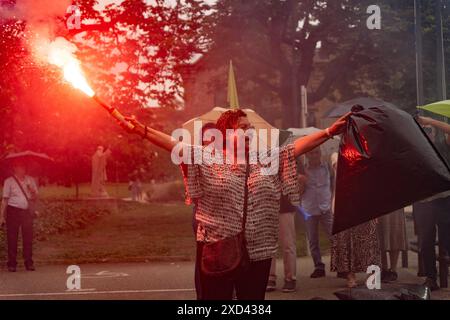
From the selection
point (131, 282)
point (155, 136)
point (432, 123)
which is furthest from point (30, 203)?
point (155, 136)

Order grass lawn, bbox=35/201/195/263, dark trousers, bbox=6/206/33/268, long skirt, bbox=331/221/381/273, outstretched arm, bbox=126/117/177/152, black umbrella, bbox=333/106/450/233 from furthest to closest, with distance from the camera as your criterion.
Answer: grass lawn, bbox=35/201/195/263 < dark trousers, bbox=6/206/33/268 < long skirt, bbox=331/221/381/273 < black umbrella, bbox=333/106/450/233 < outstretched arm, bbox=126/117/177/152

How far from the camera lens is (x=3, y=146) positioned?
1900cm

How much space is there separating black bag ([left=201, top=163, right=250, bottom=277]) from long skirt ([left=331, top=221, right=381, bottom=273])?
4754 mm

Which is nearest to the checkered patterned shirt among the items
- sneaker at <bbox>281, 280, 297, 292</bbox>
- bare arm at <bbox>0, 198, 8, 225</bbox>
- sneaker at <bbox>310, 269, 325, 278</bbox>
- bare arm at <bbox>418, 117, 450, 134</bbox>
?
bare arm at <bbox>418, 117, 450, 134</bbox>

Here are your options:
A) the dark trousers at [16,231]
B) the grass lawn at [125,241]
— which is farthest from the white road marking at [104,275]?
the grass lawn at [125,241]

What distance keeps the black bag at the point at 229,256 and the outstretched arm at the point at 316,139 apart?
0.52 meters

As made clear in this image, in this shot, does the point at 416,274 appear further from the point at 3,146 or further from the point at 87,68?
the point at 3,146

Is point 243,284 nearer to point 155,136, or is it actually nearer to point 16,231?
point 155,136

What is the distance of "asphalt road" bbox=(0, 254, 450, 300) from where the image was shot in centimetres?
967

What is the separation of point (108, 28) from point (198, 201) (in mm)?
13050

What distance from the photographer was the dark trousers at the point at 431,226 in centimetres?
945

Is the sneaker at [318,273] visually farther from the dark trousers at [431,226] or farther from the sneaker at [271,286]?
the dark trousers at [431,226]

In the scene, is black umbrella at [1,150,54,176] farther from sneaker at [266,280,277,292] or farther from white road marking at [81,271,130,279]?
sneaker at [266,280,277,292]

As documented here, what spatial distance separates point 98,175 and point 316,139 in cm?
2522
